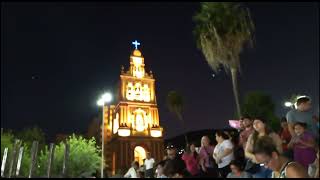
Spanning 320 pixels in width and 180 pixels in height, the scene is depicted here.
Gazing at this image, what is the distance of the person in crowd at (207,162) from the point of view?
35.1ft

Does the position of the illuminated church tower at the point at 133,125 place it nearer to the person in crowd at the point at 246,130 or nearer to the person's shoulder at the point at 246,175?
the person in crowd at the point at 246,130

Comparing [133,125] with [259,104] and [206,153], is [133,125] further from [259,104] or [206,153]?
[206,153]

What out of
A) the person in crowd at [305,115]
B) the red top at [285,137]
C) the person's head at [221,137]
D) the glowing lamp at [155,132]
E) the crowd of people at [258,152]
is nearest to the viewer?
the crowd of people at [258,152]

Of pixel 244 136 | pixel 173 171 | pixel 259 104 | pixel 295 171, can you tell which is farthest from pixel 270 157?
pixel 259 104

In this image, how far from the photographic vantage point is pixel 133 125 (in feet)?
199

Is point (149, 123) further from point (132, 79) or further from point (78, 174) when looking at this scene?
point (78, 174)

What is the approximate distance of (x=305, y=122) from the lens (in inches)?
352

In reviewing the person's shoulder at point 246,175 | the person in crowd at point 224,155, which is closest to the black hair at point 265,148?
the person's shoulder at point 246,175

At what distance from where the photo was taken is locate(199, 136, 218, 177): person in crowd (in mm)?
10691

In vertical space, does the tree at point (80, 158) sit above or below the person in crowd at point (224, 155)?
above

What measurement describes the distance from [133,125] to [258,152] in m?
56.0

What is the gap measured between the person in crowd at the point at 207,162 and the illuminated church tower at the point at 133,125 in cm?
4809

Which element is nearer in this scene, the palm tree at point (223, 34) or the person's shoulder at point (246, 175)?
the person's shoulder at point (246, 175)

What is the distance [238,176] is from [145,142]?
52.2 m
